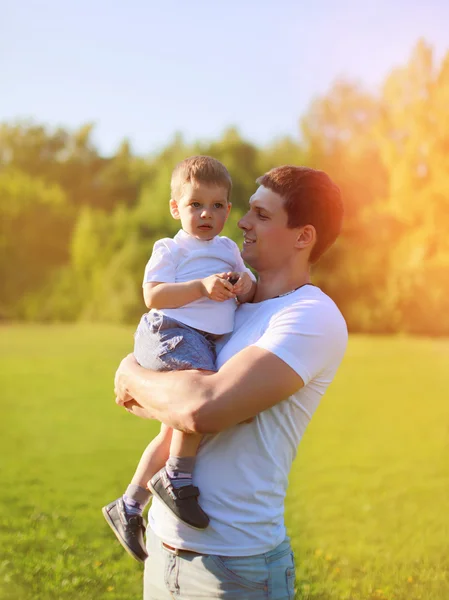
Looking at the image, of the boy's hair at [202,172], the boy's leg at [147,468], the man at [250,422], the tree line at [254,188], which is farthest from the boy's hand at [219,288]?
the tree line at [254,188]

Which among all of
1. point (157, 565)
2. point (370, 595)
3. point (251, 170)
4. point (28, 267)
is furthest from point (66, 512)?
point (28, 267)

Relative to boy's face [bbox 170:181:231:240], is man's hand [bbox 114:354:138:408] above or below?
below

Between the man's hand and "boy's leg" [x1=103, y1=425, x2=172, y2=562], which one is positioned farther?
"boy's leg" [x1=103, y1=425, x2=172, y2=562]

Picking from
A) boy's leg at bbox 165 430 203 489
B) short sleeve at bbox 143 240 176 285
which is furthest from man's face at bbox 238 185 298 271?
boy's leg at bbox 165 430 203 489

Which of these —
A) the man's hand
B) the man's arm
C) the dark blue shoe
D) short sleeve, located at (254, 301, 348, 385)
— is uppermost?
short sleeve, located at (254, 301, 348, 385)

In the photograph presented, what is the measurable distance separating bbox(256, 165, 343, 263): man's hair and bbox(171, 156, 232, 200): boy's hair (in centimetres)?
15

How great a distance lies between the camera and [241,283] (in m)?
2.32

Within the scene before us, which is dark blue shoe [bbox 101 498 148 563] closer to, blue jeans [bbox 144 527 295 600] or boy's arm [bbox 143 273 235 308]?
blue jeans [bbox 144 527 295 600]

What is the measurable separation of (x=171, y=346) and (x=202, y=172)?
1.90ft

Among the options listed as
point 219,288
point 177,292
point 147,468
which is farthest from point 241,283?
point 147,468

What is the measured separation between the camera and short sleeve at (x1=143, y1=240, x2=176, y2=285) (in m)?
2.41

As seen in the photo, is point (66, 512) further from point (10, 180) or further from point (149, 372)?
point (10, 180)

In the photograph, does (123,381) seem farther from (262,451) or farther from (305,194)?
(305,194)

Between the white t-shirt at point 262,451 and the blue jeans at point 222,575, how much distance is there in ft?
0.10
